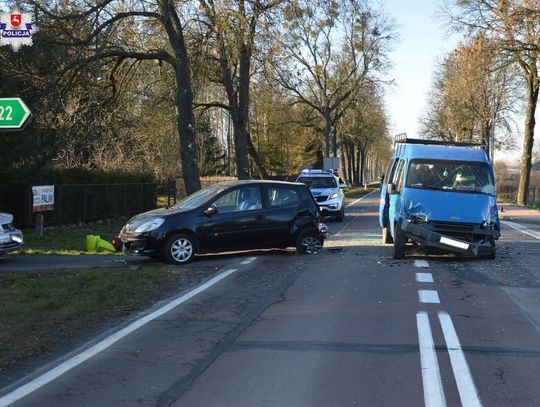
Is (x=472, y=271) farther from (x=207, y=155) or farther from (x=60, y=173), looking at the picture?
(x=207, y=155)

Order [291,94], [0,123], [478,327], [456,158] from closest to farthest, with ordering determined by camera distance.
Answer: [478,327]
[0,123]
[456,158]
[291,94]

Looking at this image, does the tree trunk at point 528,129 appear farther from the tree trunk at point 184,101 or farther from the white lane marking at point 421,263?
the white lane marking at point 421,263

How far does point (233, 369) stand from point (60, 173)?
56.8 feet

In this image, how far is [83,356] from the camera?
6.35 m

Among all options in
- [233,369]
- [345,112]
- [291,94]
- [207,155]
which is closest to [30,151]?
[233,369]

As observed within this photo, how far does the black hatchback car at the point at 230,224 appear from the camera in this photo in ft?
41.3

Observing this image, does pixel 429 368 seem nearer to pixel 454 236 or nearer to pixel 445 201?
pixel 454 236

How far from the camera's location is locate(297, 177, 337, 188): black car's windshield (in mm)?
26330

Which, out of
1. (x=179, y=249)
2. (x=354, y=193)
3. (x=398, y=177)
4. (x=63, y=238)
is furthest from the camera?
(x=354, y=193)

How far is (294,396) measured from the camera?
518 cm

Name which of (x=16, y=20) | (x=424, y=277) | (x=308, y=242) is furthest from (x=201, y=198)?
(x=16, y=20)

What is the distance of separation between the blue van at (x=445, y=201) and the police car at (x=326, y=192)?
33.2ft

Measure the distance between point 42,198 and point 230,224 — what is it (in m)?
7.64

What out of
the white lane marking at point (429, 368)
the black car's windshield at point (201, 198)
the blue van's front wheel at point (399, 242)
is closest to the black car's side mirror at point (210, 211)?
the black car's windshield at point (201, 198)
